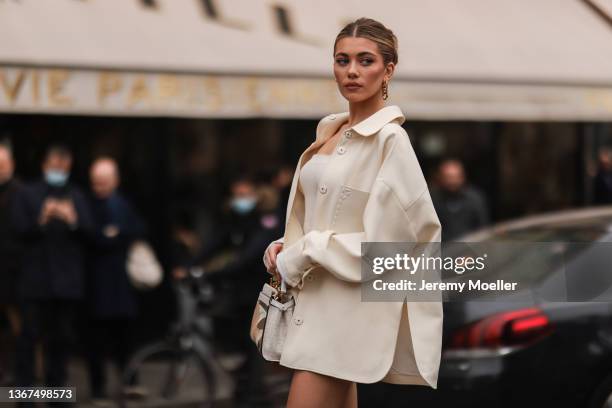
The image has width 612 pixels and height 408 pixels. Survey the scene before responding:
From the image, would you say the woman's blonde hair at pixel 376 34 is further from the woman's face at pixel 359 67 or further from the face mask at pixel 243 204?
the face mask at pixel 243 204

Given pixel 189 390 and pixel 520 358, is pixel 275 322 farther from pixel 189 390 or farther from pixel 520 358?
pixel 189 390

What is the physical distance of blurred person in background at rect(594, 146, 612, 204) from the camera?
13.1 m

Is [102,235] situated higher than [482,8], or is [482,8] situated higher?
[482,8]

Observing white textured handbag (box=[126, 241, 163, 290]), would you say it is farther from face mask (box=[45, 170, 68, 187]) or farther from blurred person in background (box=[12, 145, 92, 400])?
face mask (box=[45, 170, 68, 187])

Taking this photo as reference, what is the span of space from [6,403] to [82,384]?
2.88 meters

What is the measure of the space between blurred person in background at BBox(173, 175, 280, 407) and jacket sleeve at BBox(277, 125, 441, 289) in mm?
4739

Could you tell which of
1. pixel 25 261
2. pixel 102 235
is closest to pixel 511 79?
pixel 102 235

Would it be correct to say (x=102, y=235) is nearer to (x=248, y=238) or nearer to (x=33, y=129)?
(x=248, y=238)

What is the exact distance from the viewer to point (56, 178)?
896 centimetres

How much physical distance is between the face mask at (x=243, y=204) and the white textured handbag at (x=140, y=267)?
77 cm

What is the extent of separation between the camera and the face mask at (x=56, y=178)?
891 cm

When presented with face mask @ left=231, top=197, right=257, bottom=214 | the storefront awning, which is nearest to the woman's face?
face mask @ left=231, top=197, right=257, bottom=214

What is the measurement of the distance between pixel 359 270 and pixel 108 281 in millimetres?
5630

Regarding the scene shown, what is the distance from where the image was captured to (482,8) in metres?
11.6
